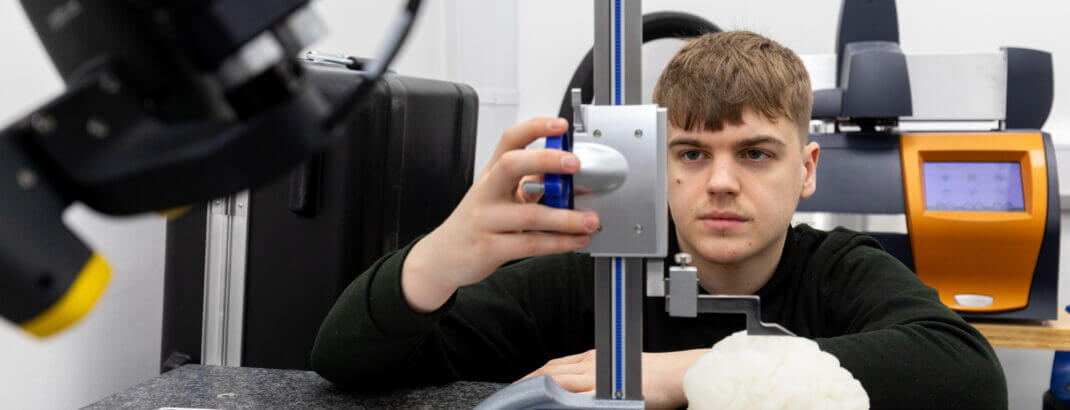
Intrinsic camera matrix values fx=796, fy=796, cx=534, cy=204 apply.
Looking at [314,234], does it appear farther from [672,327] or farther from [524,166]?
[524,166]

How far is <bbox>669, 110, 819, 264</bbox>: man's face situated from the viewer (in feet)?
3.01

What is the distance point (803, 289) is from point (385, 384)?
21.5 inches

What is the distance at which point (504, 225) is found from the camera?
592mm

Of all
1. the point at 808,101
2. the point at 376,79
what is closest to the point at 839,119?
the point at 808,101

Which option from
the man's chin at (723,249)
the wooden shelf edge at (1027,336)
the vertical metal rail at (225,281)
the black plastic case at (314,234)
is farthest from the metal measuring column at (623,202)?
the wooden shelf edge at (1027,336)

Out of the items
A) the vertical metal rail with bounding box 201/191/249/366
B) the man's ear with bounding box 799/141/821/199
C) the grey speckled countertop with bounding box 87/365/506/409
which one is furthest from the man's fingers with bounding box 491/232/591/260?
the vertical metal rail with bounding box 201/191/249/366

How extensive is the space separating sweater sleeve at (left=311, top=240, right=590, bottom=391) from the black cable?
51 cm

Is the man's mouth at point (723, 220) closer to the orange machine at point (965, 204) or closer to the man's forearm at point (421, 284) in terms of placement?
the man's forearm at point (421, 284)

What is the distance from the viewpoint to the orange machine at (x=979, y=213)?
1.38 meters

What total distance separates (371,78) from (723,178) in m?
0.66

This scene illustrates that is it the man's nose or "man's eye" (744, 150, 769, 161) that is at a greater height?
"man's eye" (744, 150, 769, 161)

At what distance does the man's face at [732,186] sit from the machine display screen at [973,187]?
0.61 metres

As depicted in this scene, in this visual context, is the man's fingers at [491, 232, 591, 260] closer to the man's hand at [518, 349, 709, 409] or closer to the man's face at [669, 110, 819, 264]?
the man's hand at [518, 349, 709, 409]

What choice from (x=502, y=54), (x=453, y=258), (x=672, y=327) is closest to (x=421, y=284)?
(x=453, y=258)
